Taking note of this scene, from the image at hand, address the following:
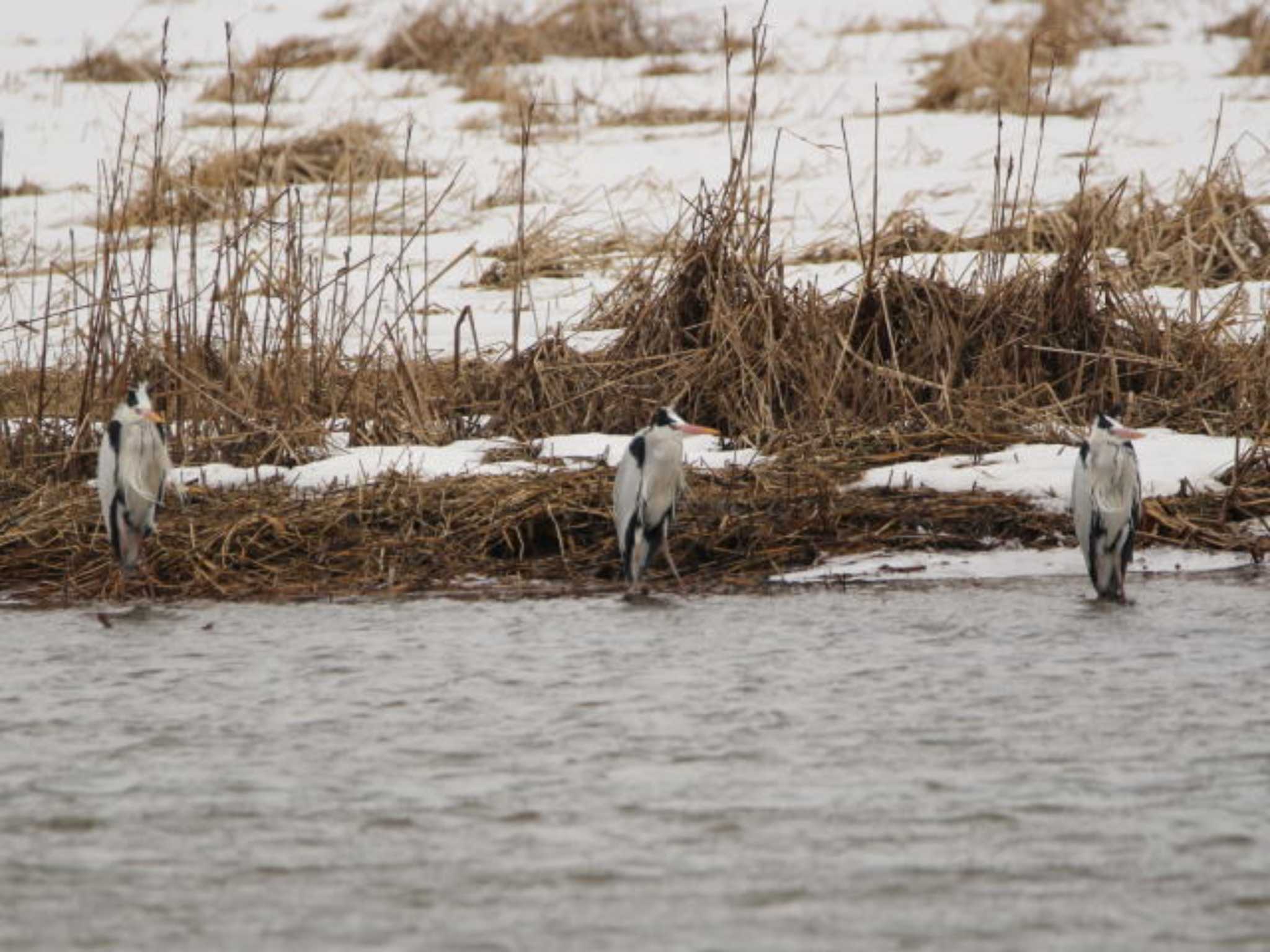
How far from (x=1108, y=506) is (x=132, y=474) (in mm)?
3566

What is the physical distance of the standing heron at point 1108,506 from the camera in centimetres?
671

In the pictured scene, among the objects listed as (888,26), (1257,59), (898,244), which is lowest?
(898,244)

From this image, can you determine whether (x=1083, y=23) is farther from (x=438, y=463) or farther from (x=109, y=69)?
(x=438, y=463)

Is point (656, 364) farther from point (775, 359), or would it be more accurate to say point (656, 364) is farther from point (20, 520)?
point (20, 520)

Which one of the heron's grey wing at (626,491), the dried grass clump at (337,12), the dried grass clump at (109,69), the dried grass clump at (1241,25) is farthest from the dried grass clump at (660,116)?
the heron's grey wing at (626,491)

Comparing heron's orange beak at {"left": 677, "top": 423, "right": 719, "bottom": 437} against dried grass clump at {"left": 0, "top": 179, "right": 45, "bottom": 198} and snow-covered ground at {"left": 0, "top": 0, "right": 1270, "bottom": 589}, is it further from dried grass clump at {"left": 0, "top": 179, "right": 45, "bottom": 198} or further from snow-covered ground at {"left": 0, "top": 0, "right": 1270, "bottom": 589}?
dried grass clump at {"left": 0, "top": 179, "right": 45, "bottom": 198}

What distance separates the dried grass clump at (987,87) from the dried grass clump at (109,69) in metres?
7.88

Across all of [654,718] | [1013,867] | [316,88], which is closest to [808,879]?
[1013,867]

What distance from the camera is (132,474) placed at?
7.28 m

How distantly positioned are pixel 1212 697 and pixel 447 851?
226 cm

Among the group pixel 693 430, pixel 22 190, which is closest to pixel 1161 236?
pixel 693 430

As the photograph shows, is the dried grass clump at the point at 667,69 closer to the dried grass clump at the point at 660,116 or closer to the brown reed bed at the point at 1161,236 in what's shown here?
the dried grass clump at the point at 660,116

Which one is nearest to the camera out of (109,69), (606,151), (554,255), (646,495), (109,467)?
(646,495)

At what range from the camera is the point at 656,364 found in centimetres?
921
